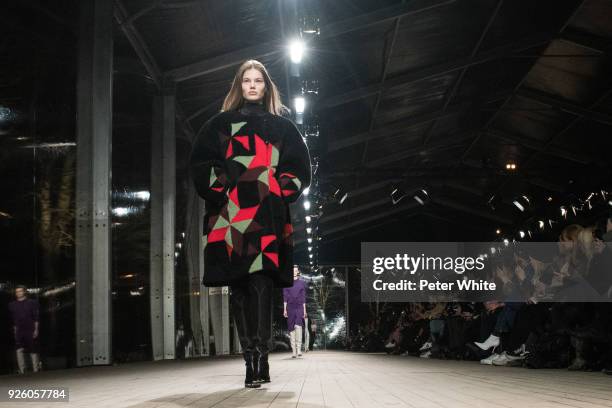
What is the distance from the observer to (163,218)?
11.4m

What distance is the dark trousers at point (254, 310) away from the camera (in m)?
3.73

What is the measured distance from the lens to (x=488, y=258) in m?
24.0

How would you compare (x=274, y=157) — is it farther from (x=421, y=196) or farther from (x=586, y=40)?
(x=421, y=196)

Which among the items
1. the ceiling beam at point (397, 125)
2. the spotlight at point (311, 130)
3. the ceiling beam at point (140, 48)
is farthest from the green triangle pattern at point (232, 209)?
the ceiling beam at point (397, 125)

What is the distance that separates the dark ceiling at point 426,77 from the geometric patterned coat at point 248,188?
548 cm

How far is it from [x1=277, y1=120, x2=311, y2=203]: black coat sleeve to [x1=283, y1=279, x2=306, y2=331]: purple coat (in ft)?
30.4

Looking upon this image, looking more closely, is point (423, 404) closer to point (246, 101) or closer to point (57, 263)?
point (246, 101)

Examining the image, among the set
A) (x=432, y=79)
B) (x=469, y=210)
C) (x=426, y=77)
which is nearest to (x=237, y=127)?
(x=426, y=77)

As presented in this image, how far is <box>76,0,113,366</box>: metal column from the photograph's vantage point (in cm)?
778

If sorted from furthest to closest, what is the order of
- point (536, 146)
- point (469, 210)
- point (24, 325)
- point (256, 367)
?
1. point (469, 210)
2. point (536, 146)
3. point (24, 325)
4. point (256, 367)

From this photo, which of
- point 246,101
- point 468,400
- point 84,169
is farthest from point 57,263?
point 468,400

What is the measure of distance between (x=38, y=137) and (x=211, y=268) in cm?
419

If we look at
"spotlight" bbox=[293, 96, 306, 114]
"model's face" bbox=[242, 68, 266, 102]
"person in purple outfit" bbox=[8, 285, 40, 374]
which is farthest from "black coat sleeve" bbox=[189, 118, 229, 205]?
"spotlight" bbox=[293, 96, 306, 114]

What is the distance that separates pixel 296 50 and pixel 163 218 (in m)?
3.08
